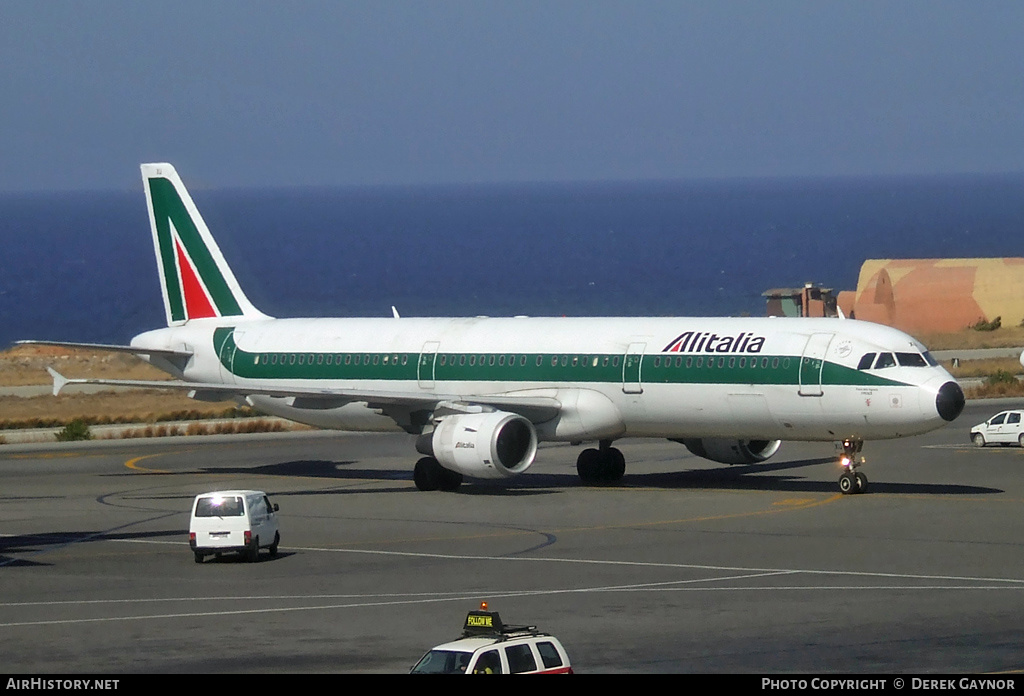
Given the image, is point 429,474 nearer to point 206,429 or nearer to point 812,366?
point 812,366

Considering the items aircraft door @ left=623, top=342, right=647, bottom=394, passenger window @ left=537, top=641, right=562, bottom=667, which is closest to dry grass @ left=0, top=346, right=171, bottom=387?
aircraft door @ left=623, top=342, right=647, bottom=394

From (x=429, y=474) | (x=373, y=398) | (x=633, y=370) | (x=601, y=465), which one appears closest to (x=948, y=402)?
(x=633, y=370)

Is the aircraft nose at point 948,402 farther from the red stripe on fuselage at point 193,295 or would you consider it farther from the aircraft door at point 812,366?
the red stripe on fuselage at point 193,295

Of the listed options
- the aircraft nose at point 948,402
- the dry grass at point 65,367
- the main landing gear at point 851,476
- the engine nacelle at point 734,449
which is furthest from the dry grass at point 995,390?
the dry grass at point 65,367

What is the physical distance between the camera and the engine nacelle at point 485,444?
47344 mm

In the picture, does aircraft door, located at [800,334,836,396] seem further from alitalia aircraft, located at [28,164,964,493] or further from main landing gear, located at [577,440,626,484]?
main landing gear, located at [577,440,626,484]

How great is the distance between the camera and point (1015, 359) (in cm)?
9975

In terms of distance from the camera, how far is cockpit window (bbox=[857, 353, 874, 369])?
149ft

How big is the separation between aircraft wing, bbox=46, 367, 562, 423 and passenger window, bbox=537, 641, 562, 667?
2713cm

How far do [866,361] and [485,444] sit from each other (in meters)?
10.8

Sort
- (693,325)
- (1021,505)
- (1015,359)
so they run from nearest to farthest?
(1021,505) → (693,325) → (1015,359)
